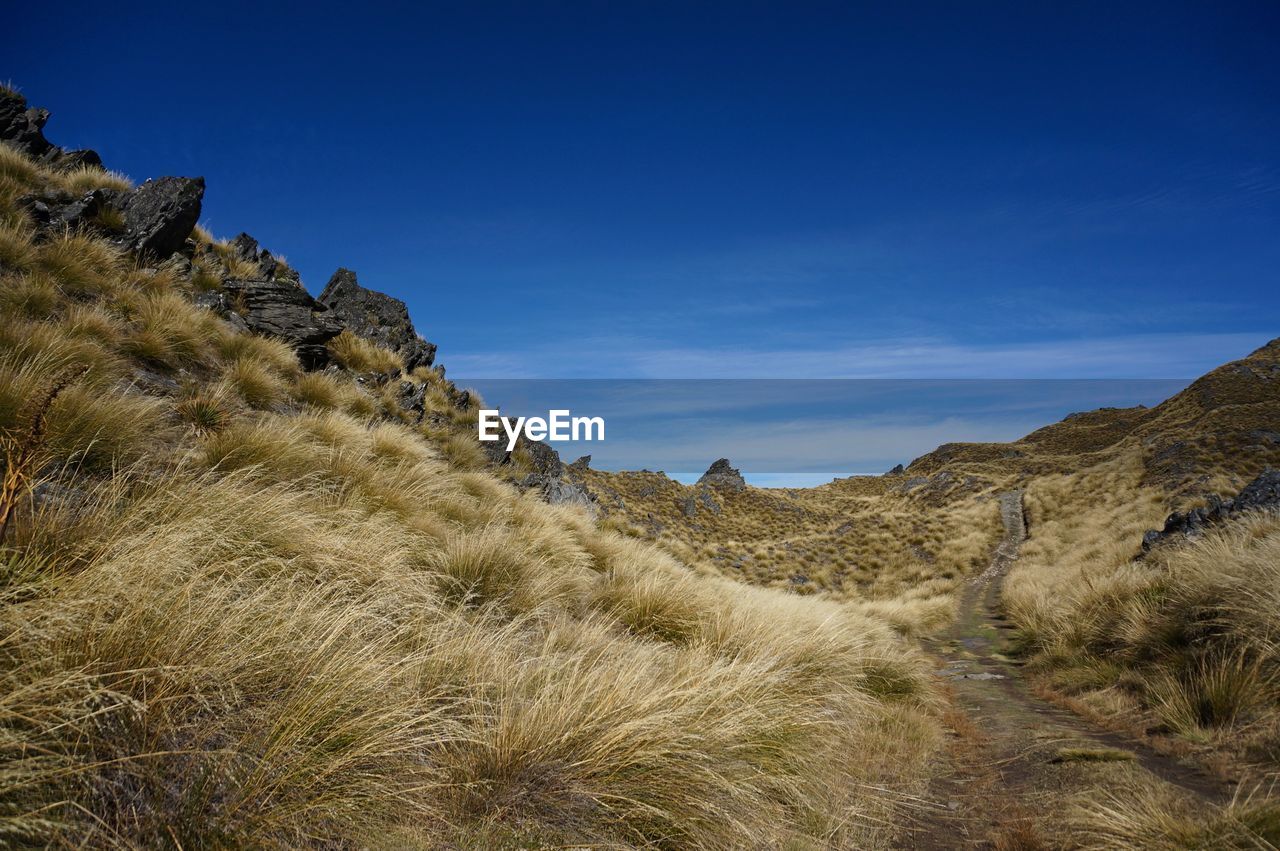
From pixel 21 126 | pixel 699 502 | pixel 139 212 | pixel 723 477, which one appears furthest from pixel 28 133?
pixel 723 477

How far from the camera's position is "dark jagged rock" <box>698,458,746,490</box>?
41.8 m

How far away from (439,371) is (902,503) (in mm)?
34375

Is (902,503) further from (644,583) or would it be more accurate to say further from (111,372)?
(111,372)

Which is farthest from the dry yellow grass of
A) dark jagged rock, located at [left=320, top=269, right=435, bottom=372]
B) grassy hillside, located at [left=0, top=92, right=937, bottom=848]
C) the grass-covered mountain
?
grassy hillside, located at [left=0, top=92, right=937, bottom=848]

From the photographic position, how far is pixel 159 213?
31.3ft

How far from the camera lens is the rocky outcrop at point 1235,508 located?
8.14 metres

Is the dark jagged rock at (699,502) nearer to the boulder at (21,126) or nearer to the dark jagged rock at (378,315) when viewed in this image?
the dark jagged rock at (378,315)

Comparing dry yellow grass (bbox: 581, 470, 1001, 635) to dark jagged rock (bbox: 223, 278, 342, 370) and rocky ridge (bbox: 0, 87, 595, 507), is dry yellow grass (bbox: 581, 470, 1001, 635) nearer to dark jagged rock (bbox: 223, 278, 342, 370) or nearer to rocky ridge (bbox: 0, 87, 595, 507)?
rocky ridge (bbox: 0, 87, 595, 507)

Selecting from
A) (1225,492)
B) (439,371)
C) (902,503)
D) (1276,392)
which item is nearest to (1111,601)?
(439,371)

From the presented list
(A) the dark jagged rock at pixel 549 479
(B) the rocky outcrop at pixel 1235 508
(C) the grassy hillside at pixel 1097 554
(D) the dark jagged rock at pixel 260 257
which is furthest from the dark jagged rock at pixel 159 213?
(B) the rocky outcrop at pixel 1235 508

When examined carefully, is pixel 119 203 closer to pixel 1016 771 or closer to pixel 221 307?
pixel 221 307

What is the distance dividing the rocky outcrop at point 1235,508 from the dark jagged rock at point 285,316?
555 inches

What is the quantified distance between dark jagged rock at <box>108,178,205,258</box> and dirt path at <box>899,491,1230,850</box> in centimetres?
1224

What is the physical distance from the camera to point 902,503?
3969 centimetres
